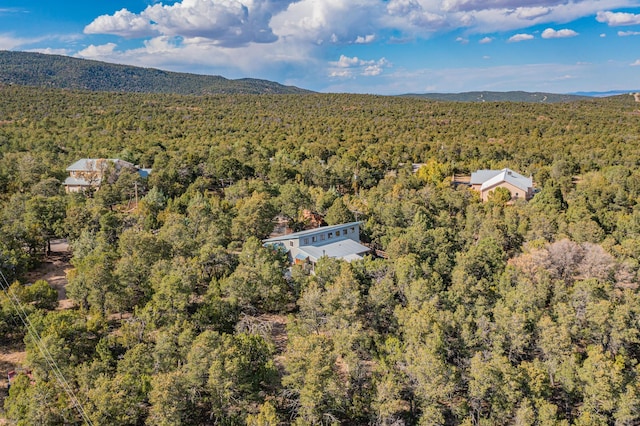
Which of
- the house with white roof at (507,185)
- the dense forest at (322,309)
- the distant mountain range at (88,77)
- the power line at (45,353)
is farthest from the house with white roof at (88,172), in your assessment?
the distant mountain range at (88,77)

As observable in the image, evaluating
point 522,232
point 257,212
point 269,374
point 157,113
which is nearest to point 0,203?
point 257,212

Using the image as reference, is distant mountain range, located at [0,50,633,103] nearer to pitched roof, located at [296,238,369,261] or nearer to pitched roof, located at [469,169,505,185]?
pitched roof, located at [469,169,505,185]

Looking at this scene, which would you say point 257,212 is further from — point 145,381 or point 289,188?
point 145,381

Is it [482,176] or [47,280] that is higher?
[482,176]

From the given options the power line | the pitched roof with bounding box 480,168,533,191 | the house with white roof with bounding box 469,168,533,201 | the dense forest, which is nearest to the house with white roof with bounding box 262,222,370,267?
the dense forest

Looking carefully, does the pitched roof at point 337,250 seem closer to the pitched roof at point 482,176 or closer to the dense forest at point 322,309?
the dense forest at point 322,309

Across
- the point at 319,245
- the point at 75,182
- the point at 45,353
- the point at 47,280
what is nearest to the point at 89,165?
the point at 75,182

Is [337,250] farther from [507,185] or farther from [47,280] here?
[507,185]
